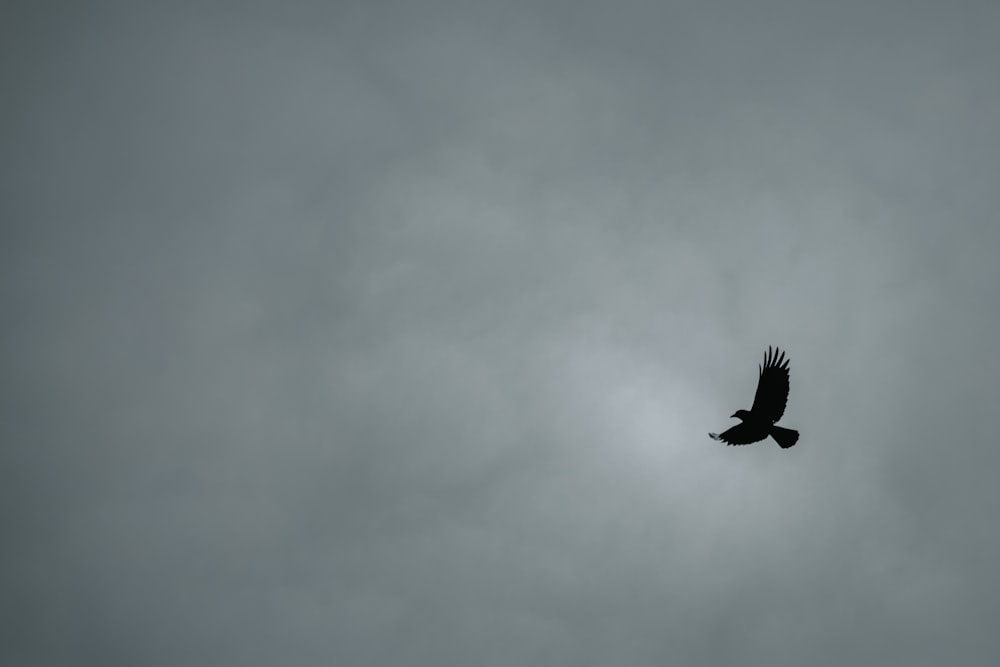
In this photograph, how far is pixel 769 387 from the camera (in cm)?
3791

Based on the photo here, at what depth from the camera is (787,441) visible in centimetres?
3784

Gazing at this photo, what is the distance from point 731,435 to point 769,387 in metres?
3.06

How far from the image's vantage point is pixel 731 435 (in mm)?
38688

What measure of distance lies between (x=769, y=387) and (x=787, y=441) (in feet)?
9.15

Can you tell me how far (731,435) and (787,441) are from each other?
8.67 ft
